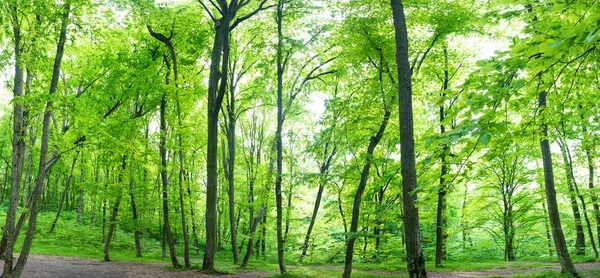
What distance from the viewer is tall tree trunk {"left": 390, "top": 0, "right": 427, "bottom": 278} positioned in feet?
19.1

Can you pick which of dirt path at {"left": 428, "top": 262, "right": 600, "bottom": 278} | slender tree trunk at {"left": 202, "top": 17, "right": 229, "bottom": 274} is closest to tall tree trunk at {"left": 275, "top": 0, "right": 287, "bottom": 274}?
slender tree trunk at {"left": 202, "top": 17, "right": 229, "bottom": 274}

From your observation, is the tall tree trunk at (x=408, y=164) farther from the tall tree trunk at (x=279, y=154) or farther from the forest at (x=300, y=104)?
the tall tree trunk at (x=279, y=154)

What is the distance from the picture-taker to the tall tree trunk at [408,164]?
19.1 ft

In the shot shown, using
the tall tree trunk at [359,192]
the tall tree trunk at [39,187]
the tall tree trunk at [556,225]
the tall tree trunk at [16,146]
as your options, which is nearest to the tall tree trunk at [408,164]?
the tall tree trunk at [359,192]

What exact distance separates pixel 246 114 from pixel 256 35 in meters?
9.97

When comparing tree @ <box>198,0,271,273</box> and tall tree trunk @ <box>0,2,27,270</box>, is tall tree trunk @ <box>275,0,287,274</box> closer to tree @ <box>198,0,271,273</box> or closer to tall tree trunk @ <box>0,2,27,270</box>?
tree @ <box>198,0,271,273</box>

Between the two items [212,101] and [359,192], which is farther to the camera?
[212,101]

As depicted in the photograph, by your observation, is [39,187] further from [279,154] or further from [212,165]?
[279,154]

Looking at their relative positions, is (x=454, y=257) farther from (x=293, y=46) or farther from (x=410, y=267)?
(x=410, y=267)

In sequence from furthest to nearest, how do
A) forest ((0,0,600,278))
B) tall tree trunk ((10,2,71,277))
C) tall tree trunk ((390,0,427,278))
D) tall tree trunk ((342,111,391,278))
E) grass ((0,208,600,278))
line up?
1. grass ((0,208,600,278))
2. tall tree trunk ((342,111,391,278))
3. tall tree trunk ((10,2,71,277))
4. forest ((0,0,600,278))
5. tall tree trunk ((390,0,427,278))

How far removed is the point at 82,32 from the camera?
9.18 m

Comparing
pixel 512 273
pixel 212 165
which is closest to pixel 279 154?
pixel 212 165

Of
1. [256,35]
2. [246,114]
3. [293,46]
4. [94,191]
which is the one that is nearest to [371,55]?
[293,46]

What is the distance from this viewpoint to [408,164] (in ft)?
19.9
